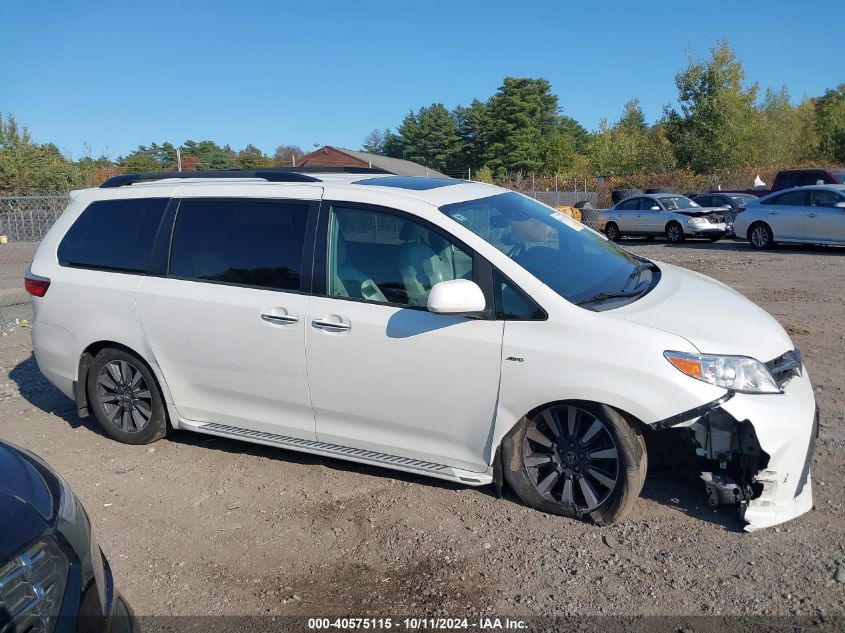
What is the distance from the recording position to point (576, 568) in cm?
363

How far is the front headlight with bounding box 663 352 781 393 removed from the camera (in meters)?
3.66

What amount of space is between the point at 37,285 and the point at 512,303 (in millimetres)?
3713

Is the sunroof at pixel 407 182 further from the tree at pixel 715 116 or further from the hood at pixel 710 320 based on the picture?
the tree at pixel 715 116

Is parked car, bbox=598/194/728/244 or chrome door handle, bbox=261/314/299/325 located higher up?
chrome door handle, bbox=261/314/299/325

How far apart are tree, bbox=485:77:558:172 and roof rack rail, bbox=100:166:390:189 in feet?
198

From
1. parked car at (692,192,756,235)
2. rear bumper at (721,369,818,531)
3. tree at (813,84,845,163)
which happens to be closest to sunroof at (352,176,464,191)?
rear bumper at (721,369,818,531)

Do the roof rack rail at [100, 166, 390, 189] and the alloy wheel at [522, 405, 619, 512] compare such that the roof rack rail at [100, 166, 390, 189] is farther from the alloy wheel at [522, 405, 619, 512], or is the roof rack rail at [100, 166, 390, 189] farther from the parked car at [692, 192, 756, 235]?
the parked car at [692, 192, 756, 235]

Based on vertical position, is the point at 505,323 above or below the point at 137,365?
above

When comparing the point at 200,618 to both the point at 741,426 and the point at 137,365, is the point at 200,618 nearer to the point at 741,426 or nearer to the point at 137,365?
the point at 137,365

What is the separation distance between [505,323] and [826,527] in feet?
6.39

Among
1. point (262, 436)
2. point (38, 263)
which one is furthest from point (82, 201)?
point (262, 436)

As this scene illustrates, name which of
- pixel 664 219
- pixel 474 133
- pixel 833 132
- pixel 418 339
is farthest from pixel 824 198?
pixel 474 133

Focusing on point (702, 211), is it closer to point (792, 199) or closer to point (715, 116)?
point (792, 199)

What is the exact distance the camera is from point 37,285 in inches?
221
